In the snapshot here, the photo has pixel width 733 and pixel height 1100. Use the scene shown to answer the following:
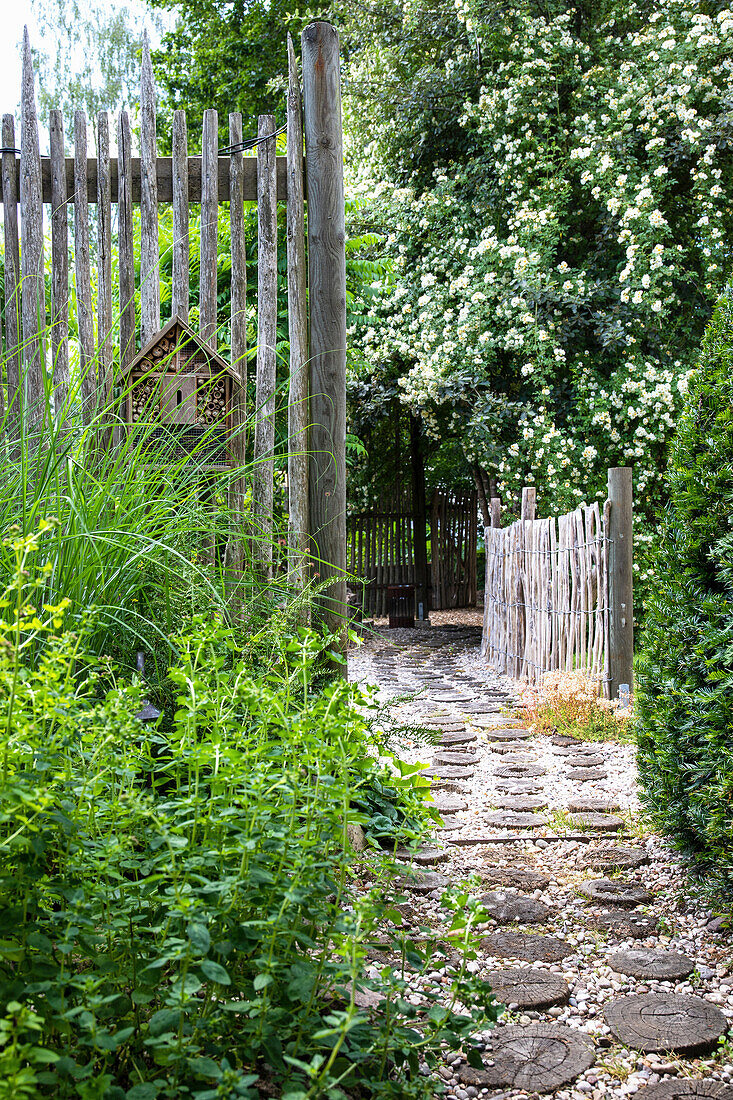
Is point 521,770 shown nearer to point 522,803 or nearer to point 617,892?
point 522,803

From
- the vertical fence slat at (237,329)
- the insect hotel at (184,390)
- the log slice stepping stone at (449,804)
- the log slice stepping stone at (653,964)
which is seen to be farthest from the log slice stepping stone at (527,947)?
the insect hotel at (184,390)

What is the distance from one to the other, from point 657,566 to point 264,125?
2.27 m

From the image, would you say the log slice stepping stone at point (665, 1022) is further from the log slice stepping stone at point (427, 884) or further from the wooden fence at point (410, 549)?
the wooden fence at point (410, 549)

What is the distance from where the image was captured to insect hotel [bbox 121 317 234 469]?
3.13 metres

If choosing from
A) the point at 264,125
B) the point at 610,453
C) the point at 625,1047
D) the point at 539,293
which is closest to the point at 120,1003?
the point at 625,1047

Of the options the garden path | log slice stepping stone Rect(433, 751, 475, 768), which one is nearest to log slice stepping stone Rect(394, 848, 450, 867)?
the garden path

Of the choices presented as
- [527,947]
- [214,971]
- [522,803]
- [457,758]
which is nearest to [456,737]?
[457,758]

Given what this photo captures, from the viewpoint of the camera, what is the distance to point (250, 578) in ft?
9.73

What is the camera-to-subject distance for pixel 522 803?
11.7 feet

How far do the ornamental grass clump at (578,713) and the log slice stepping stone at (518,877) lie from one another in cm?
204

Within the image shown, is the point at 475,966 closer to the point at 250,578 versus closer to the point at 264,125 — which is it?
the point at 250,578

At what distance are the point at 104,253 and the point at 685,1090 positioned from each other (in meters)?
3.18

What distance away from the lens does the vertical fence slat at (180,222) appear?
3.39 meters

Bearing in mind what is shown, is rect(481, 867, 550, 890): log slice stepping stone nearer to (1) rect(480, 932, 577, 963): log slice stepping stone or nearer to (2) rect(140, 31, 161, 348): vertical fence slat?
(1) rect(480, 932, 577, 963): log slice stepping stone
